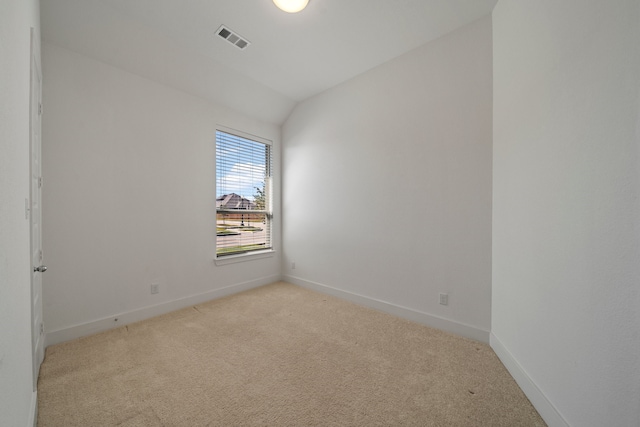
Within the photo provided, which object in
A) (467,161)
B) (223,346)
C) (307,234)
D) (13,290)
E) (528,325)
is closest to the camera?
(13,290)

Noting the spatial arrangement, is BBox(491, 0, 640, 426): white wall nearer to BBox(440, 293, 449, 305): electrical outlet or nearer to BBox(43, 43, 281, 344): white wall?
BBox(440, 293, 449, 305): electrical outlet

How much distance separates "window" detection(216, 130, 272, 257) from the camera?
3361 millimetres

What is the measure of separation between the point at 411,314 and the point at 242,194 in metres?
2.77

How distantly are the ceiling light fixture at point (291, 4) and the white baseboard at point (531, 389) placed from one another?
125 inches

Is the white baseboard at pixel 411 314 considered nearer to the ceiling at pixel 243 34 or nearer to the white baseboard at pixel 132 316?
the white baseboard at pixel 132 316

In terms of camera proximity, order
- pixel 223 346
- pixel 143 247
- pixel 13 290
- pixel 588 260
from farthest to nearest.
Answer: pixel 143 247 → pixel 223 346 → pixel 588 260 → pixel 13 290

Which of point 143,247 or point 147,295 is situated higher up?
point 143,247

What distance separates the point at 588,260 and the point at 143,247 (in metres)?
3.50

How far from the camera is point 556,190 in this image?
1295 millimetres

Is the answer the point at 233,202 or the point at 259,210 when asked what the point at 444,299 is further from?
the point at 233,202

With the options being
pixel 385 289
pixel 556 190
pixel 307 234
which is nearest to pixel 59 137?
pixel 307 234

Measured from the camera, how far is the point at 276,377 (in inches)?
66.9

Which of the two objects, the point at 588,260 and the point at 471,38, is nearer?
the point at 588,260

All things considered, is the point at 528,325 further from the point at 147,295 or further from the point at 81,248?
the point at 81,248
